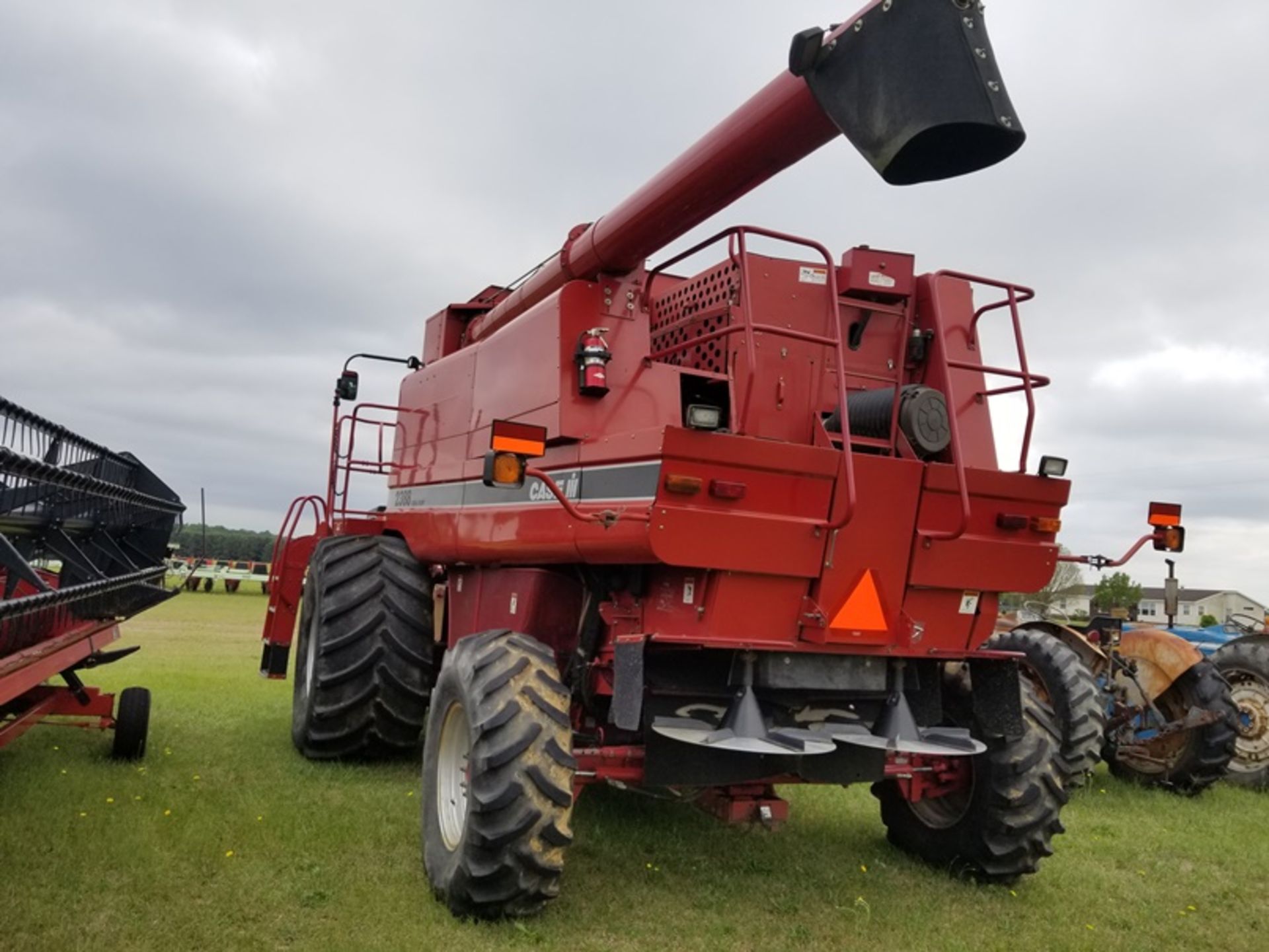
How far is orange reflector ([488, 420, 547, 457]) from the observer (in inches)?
157

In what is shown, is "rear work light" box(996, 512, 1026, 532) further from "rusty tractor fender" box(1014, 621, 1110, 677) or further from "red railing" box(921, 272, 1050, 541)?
"rusty tractor fender" box(1014, 621, 1110, 677)

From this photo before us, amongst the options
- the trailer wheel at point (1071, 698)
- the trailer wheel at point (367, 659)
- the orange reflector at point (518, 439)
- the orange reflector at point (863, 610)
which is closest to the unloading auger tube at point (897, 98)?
the orange reflector at point (518, 439)

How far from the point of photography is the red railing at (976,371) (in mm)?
4527

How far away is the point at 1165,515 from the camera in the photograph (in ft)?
16.6

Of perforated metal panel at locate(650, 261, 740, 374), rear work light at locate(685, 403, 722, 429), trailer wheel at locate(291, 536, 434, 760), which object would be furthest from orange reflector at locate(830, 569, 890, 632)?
trailer wheel at locate(291, 536, 434, 760)

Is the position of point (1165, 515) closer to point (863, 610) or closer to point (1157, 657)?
point (863, 610)

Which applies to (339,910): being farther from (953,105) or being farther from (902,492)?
(953,105)

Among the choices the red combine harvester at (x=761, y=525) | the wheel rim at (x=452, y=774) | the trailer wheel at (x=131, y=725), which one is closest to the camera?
the red combine harvester at (x=761, y=525)

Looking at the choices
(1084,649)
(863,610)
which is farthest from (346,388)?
(1084,649)

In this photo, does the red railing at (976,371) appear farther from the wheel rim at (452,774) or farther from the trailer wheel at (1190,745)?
the trailer wheel at (1190,745)

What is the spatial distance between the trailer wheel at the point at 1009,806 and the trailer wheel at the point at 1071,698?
2.09 m

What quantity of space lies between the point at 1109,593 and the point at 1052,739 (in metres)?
47.5

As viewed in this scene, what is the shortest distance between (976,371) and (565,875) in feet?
10.3

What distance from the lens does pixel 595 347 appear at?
15.8 ft
